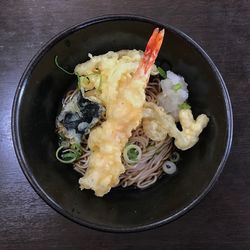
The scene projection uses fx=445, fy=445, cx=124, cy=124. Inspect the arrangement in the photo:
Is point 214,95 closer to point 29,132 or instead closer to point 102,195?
point 102,195

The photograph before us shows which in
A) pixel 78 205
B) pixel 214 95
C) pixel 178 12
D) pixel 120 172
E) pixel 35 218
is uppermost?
pixel 178 12

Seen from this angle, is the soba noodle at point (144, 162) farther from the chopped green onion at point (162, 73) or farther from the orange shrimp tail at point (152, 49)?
the orange shrimp tail at point (152, 49)

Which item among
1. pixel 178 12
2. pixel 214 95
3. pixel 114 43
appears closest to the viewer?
pixel 214 95

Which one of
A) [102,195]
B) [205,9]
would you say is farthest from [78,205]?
[205,9]

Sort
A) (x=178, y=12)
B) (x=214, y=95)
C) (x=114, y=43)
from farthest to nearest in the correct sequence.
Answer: (x=178, y=12)
(x=114, y=43)
(x=214, y=95)

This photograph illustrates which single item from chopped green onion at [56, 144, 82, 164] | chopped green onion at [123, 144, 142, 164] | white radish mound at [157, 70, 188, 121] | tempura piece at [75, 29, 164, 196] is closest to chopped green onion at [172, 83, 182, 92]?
white radish mound at [157, 70, 188, 121]

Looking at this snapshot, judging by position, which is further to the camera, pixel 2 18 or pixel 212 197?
pixel 2 18
